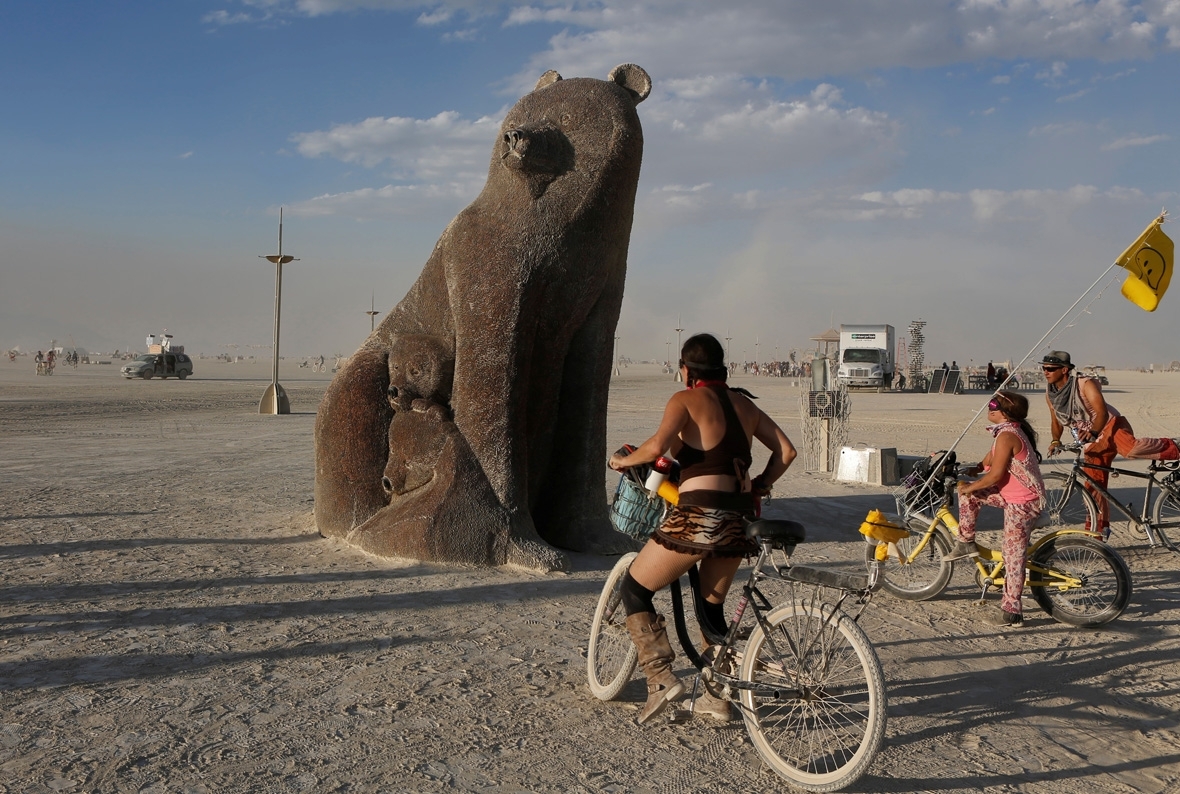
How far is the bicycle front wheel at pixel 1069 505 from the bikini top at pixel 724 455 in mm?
4345

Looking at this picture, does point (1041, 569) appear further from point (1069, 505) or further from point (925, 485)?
point (1069, 505)

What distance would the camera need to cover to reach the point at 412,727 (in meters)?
4.01

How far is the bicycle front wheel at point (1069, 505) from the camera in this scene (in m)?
7.94

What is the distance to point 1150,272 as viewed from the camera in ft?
24.9

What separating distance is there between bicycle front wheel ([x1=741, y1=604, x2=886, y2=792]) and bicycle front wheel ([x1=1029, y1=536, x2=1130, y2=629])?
9.01 ft

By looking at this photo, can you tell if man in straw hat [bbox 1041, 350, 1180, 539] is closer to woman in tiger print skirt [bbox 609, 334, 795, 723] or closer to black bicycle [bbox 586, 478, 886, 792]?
black bicycle [bbox 586, 478, 886, 792]

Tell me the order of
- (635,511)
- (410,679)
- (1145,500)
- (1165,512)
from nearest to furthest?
(635,511)
(410,679)
(1145,500)
(1165,512)

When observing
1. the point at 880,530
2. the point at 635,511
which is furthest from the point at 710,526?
the point at 880,530

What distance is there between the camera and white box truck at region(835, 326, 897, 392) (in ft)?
133

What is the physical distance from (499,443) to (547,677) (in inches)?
96.8

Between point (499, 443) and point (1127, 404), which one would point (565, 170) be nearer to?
point (499, 443)

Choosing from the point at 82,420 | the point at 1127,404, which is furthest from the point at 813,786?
the point at 1127,404

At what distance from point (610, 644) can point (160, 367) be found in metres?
45.1

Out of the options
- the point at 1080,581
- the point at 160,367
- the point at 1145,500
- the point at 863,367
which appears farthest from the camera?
the point at 160,367
